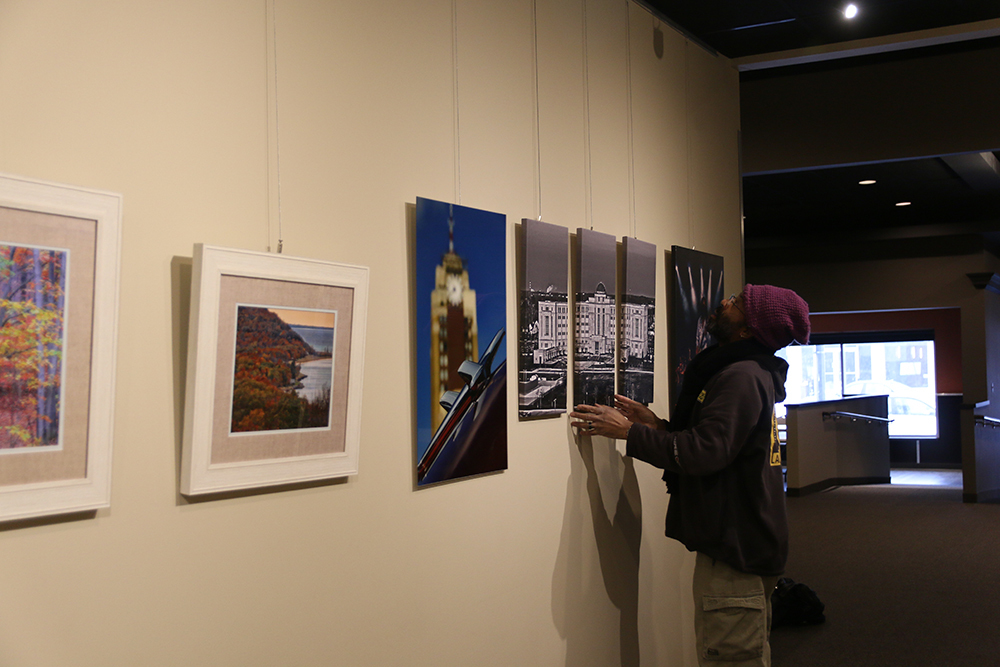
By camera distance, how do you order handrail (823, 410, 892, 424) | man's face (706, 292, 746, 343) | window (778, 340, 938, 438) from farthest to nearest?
window (778, 340, 938, 438), handrail (823, 410, 892, 424), man's face (706, 292, 746, 343)

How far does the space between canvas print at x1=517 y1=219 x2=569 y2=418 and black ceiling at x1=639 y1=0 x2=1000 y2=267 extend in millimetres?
1758

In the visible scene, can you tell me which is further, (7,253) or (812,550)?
(812,550)

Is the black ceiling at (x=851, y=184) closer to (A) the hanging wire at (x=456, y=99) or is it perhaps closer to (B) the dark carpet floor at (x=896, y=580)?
(A) the hanging wire at (x=456, y=99)

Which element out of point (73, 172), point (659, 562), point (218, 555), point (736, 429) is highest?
point (73, 172)

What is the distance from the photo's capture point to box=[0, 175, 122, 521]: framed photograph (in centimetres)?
147

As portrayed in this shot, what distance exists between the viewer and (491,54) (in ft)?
9.30

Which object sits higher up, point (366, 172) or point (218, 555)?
point (366, 172)

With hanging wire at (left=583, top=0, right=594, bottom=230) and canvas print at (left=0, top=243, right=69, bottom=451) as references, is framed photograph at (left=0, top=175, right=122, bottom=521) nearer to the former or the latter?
canvas print at (left=0, top=243, right=69, bottom=451)

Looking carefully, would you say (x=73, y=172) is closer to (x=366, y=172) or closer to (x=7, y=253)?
(x=7, y=253)

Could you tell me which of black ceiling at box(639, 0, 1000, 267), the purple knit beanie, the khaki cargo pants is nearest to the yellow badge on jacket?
the purple knit beanie

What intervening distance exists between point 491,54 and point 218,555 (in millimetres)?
1859

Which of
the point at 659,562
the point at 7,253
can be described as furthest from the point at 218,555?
the point at 659,562

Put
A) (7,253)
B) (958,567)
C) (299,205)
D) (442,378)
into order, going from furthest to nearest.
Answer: (958,567)
(442,378)
(299,205)
(7,253)

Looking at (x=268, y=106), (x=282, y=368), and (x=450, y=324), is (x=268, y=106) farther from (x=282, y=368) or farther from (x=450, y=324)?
(x=450, y=324)
